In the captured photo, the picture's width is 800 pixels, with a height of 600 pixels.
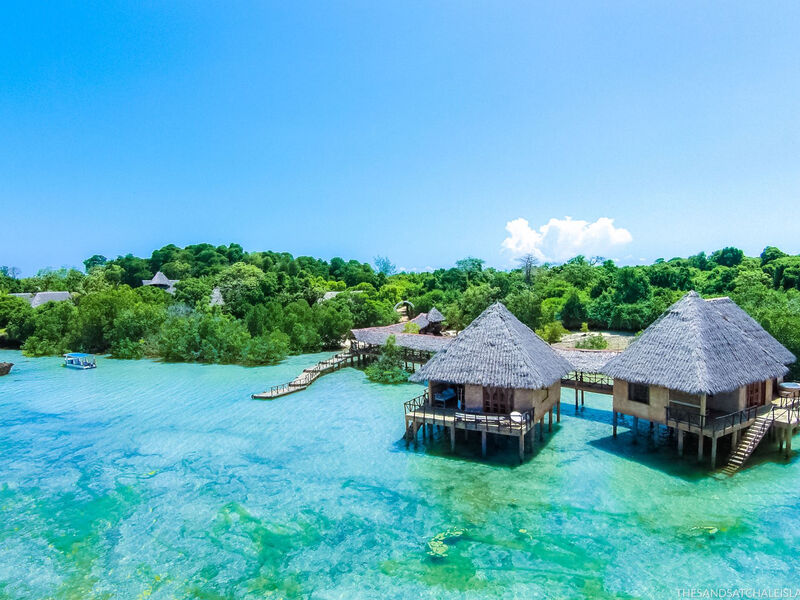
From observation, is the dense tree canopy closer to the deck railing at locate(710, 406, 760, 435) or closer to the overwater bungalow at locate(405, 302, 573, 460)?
the deck railing at locate(710, 406, 760, 435)

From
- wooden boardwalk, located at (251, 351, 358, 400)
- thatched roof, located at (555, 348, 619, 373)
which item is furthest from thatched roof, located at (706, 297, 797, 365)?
wooden boardwalk, located at (251, 351, 358, 400)

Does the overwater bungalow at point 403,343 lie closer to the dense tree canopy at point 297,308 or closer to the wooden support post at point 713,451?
the dense tree canopy at point 297,308

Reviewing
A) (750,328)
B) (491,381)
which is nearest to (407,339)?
(491,381)

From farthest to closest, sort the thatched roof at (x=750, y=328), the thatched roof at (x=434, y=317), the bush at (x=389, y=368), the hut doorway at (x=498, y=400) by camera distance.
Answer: the thatched roof at (x=434, y=317) < the bush at (x=389, y=368) < the thatched roof at (x=750, y=328) < the hut doorway at (x=498, y=400)

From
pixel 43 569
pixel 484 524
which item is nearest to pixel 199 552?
pixel 43 569

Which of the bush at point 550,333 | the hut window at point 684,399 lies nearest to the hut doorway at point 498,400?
the hut window at point 684,399

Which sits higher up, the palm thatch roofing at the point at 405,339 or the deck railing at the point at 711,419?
the palm thatch roofing at the point at 405,339
